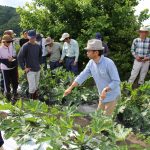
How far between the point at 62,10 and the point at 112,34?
1.79 meters

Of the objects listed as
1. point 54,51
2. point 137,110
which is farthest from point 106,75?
point 54,51

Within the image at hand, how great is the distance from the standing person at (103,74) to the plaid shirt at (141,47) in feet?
12.8

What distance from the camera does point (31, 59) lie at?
9.58 m

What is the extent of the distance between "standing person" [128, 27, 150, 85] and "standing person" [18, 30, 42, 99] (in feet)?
8.35

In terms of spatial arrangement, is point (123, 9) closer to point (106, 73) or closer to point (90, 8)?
point (90, 8)

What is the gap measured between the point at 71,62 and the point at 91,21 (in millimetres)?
2338

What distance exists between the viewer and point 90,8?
13711 millimetres

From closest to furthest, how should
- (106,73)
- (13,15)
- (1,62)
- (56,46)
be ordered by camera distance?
(106,73), (1,62), (56,46), (13,15)

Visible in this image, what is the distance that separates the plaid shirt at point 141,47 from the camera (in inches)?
423

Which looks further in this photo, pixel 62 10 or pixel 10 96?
pixel 62 10

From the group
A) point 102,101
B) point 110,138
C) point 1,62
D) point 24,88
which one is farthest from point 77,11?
point 110,138

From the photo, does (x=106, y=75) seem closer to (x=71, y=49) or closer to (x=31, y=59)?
(x=31, y=59)

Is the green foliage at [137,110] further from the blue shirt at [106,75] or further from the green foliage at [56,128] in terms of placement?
the green foliage at [56,128]

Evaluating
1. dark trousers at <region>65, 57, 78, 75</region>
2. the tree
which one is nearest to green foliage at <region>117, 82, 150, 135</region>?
dark trousers at <region>65, 57, 78, 75</region>
